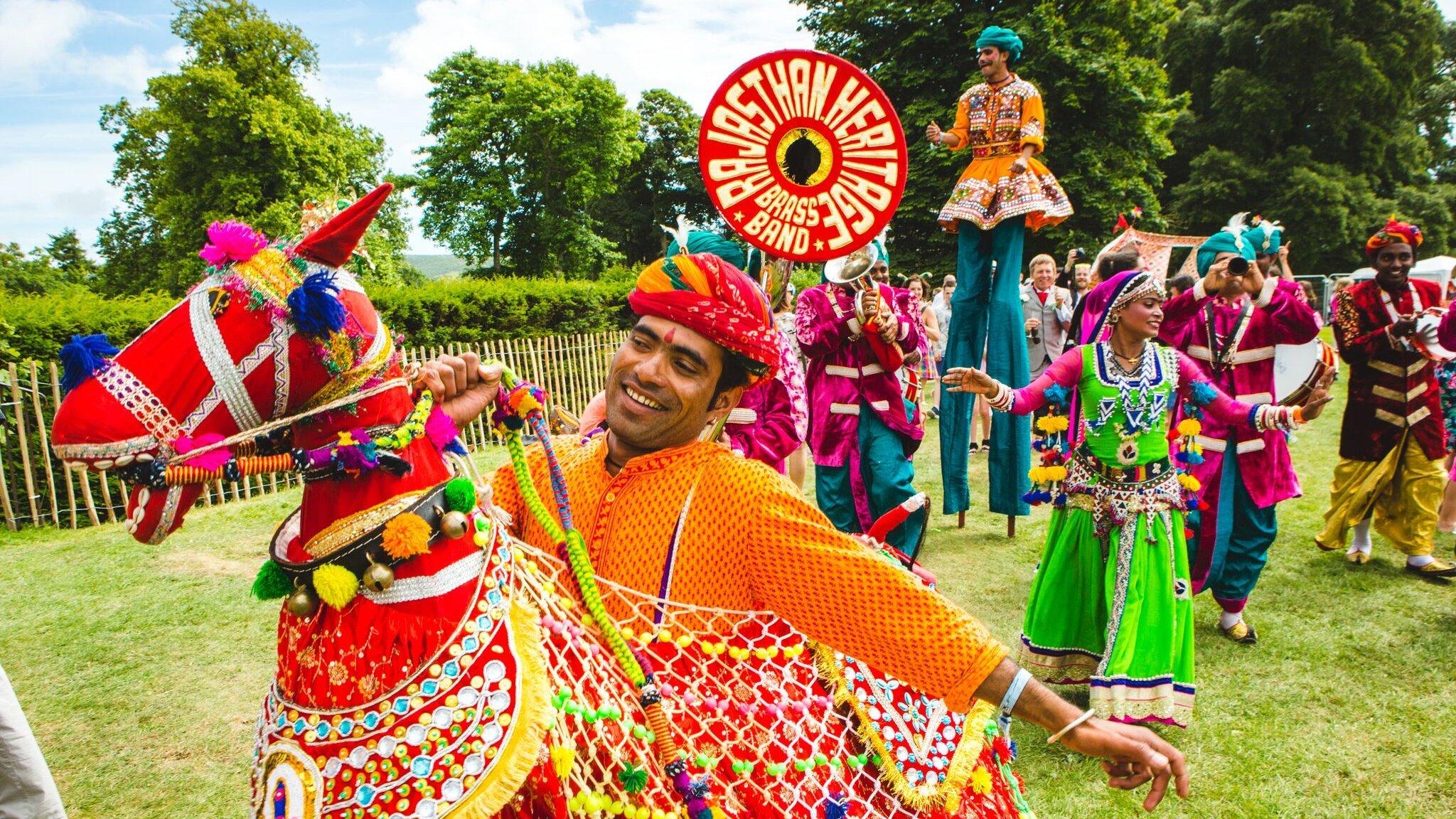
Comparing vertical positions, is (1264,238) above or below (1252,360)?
above

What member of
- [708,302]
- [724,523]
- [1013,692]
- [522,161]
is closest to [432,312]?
[708,302]

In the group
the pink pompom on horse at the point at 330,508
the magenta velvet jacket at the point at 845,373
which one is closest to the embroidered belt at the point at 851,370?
the magenta velvet jacket at the point at 845,373

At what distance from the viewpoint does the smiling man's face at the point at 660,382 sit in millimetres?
1939

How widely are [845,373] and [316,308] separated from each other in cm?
431

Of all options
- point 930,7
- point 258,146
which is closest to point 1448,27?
point 930,7

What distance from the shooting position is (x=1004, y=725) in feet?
7.17

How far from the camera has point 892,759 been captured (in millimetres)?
1789

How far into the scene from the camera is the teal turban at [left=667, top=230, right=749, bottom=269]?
4332mm

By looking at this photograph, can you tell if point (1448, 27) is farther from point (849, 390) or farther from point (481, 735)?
point (481, 735)

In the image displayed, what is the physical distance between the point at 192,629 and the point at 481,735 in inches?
194

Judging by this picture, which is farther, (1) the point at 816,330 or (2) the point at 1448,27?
(2) the point at 1448,27

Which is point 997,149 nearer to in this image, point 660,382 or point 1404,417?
point 1404,417

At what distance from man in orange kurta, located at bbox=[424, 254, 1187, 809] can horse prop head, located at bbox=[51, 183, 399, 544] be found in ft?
0.89

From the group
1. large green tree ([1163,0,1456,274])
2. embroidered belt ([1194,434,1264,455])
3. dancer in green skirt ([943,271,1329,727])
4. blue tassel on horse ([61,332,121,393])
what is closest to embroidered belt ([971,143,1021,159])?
dancer in green skirt ([943,271,1329,727])
